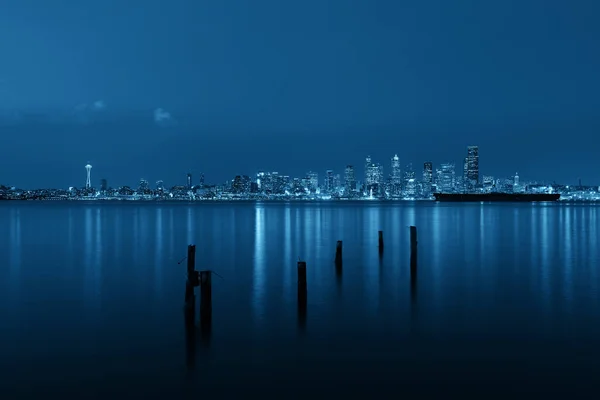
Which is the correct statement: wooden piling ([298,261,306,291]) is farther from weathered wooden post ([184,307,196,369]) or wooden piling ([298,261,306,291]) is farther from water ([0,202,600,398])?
weathered wooden post ([184,307,196,369])

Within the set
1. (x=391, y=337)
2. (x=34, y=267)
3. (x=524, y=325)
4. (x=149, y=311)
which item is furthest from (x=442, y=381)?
(x=34, y=267)

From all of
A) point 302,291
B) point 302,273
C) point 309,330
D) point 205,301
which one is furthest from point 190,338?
point 302,291

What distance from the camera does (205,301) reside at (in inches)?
614

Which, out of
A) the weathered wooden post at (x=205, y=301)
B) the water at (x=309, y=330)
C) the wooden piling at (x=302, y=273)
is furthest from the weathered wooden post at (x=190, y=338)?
the wooden piling at (x=302, y=273)

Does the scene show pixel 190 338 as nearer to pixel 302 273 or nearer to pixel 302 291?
pixel 302 273

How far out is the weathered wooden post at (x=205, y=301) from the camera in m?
15.0

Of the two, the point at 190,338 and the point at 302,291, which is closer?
the point at 190,338

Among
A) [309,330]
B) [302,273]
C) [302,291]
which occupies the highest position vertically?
[302,273]

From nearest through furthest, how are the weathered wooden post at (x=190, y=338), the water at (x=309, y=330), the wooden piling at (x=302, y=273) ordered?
the water at (x=309, y=330) < the weathered wooden post at (x=190, y=338) < the wooden piling at (x=302, y=273)

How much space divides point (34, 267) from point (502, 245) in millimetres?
31832

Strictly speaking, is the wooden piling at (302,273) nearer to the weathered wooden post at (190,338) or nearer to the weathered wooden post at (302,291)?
the weathered wooden post at (302,291)

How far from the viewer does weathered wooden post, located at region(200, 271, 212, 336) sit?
14977 mm

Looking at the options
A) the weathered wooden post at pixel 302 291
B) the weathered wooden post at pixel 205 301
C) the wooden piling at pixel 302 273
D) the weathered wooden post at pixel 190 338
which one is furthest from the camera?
the wooden piling at pixel 302 273

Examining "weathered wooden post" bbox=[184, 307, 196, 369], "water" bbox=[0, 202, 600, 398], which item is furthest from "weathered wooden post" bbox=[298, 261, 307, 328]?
"weathered wooden post" bbox=[184, 307, 196, 369]
